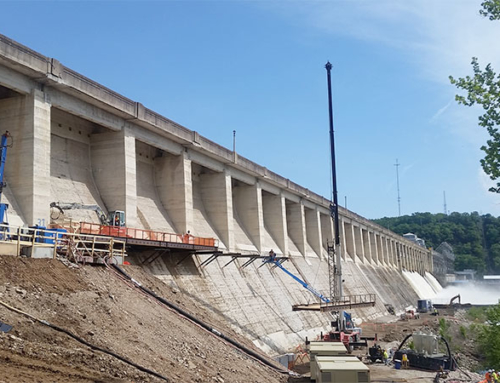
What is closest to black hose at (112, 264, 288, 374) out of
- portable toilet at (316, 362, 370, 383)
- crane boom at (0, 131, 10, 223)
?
crane boom at (0, 131, 10, 223)

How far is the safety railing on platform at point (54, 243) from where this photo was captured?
17.3 m

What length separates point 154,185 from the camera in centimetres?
3572

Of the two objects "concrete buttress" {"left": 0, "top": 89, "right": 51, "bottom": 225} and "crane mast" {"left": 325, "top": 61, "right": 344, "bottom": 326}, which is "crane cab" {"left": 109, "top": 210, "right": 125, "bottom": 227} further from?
"crane mast" {"left": 325, "top": 61, "right": 344, "bottom": 326}

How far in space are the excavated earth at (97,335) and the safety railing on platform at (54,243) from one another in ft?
2.46

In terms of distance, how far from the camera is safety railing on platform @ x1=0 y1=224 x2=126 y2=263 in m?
17.3

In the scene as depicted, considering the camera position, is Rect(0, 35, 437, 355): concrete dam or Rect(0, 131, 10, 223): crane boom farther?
Rect(0, 35, 437, 355): concrete dam

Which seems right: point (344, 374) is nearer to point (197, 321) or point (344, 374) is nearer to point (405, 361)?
point (197, 321)

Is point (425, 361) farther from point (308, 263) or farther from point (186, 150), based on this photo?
point (308, 263)

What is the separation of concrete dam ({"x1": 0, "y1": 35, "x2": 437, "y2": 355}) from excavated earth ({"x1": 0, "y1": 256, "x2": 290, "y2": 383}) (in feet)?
19.6

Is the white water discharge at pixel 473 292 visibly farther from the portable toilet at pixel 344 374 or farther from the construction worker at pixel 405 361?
the portable toilet at pixel 344 374

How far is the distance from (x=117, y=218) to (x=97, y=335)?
43.7 feet

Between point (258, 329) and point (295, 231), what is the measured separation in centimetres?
2607

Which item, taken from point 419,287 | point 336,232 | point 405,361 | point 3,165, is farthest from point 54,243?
point 419,287

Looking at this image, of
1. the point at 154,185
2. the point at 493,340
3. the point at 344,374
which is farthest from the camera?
the point at 154,185
